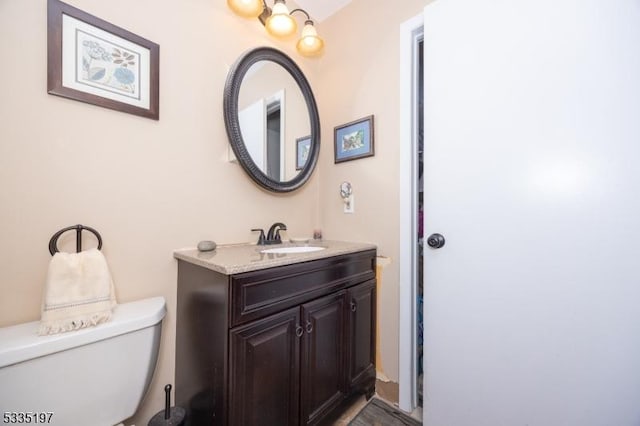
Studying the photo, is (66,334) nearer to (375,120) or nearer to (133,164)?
(133,164)

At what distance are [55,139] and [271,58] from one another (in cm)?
115

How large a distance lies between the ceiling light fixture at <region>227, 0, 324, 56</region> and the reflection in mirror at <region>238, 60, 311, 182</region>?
0.19 m

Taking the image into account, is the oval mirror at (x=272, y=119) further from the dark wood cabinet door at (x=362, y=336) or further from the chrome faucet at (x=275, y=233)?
the dark wood cabinet door at (x=362, y=336)

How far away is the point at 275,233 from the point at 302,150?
0.60 metres

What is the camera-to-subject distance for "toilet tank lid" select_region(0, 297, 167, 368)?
69 centimetres

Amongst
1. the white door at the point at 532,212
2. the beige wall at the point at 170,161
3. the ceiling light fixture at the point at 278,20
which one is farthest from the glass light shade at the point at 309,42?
the white door at the point at 532,212

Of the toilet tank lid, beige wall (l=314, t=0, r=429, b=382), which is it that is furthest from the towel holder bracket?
beige wall (l=314, t=0, r=429, b=382)

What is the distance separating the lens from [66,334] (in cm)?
76

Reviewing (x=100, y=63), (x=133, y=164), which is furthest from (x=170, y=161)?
(x=100, y=63)

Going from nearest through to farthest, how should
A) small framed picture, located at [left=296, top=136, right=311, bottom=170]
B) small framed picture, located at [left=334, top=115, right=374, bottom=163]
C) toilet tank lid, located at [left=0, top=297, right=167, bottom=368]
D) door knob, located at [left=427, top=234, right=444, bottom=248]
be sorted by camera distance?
toilet tank lid, located at [left=0, top=297, right=167, bottom=368], door knob, located at [left=427, top=234, right=444, bottom=248], small framed picture, located at [left=334, top=115, right=374, bottom=163], small framed picture, located at [left=296, top=136, right=311, bottom=170]

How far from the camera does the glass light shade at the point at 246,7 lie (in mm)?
1345

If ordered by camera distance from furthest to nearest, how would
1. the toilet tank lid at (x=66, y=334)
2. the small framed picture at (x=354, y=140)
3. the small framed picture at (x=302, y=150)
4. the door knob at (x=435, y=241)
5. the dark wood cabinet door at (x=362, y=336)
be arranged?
1. the small framed picture at (x=302, y=150)
2. the small framed picture at (x=354, y=140)
3. the dark wood cabinet door at (x=362, y=336)
4. the door knob at (x=435, y=241)
5. the toilet tank lid at (x=66, y=334)

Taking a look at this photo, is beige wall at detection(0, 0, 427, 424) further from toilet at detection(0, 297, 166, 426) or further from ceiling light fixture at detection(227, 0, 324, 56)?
toilet at detection(0, 297, 166, 426)

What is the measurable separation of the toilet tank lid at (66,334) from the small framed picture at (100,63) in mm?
809
